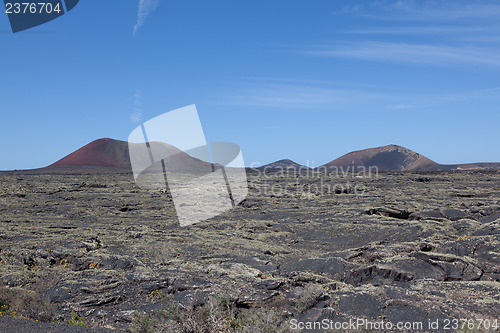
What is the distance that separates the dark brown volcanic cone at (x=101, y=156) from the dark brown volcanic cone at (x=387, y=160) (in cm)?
4006

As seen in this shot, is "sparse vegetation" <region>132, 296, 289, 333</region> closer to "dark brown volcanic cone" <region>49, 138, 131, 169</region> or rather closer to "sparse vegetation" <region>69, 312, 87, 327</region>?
"sparse vegetation" <region>69, 312, 87, 327</region>

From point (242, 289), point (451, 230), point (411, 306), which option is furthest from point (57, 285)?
point (451, 230)

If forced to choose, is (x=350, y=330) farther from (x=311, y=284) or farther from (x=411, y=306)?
(x=311, y=284)

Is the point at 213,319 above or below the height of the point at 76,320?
above

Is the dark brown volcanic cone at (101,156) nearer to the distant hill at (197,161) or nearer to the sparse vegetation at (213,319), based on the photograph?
the distant hill at (197,161)

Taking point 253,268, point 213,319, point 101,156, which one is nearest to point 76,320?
point 213,319

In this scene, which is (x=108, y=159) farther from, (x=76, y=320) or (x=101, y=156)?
(x=76, y=320)

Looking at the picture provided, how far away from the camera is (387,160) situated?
80938 millimetres

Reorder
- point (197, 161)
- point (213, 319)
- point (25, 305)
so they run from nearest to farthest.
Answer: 1. point (213, 319)
2. point (25, 305)
3. point (197, 161)

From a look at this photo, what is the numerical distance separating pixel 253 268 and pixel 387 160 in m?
74.5

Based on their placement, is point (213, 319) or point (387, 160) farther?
point (387, 160)

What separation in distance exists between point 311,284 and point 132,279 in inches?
→ 181

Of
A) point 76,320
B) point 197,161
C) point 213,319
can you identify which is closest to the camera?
point 213,319

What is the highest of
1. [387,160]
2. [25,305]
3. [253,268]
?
[387,160]
